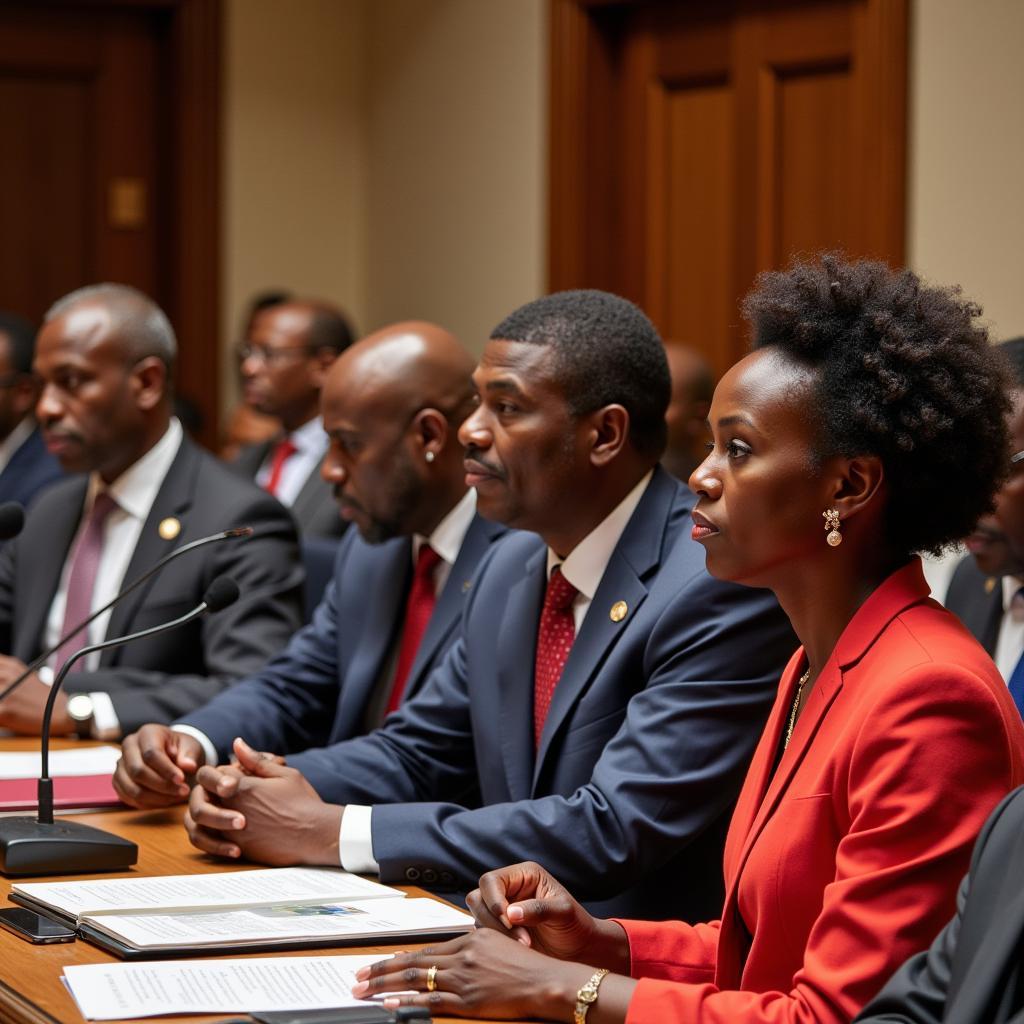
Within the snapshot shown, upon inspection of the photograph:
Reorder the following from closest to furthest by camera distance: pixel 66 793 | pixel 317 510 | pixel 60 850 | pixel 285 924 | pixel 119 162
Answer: pixel 285 924, pixel 60 850, pixel 66 793, pixel 317 510, pixel 119 162

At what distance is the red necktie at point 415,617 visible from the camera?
3.20 m

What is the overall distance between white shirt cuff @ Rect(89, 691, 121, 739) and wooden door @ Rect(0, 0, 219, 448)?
12.4ft

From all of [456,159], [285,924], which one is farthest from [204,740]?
[456,159]

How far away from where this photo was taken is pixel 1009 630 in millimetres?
3162

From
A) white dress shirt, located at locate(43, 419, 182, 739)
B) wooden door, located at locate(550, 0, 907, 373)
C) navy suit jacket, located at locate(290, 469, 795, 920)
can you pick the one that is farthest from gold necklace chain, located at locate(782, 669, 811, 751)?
wooden door, located at locate(550, 0, 907, 373)

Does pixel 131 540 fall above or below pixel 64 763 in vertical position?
above

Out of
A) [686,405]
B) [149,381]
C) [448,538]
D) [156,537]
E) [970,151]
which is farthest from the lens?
[686,405]

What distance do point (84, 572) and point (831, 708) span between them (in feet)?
8.08

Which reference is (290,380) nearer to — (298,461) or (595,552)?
(298,461)

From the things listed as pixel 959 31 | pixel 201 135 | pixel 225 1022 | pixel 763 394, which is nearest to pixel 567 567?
pixel 763 394

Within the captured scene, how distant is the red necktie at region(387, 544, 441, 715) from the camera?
3.20 meters

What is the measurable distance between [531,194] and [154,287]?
72.7 inches

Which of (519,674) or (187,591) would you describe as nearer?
(519,674)

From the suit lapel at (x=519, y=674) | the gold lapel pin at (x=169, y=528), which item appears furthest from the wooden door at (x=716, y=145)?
the suit lapel at (x=519, y=674)
